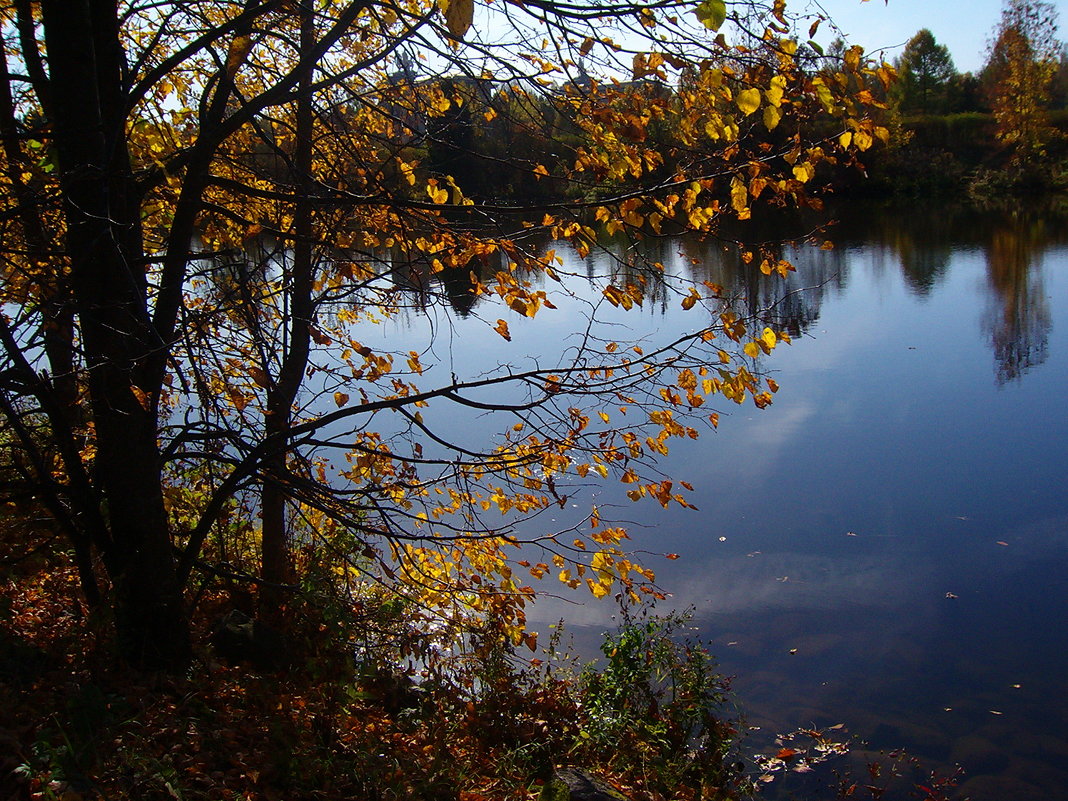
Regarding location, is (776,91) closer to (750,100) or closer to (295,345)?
(750,100)

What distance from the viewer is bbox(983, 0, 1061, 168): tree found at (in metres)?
41.8

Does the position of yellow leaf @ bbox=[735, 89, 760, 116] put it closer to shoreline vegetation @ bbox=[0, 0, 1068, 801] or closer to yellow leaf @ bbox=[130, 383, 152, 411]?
shoreline vegetation @ bbox=[0, 0, 1068, 801]

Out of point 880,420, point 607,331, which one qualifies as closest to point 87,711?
point 607,331

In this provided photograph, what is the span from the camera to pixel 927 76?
55.7 metres

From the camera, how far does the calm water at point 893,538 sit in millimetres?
6488

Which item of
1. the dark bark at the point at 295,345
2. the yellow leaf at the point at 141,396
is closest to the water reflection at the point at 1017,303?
the dark bark at the point at 295,345

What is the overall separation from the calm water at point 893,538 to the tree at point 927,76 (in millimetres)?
40849

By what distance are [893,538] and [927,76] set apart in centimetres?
5508

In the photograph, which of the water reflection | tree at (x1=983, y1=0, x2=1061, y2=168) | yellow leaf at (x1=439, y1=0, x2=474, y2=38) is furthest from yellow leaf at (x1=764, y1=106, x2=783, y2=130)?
tree at (x1=983, y1=0, x2=1061, y2=168)

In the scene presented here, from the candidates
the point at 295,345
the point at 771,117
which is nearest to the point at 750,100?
the point at 771,117

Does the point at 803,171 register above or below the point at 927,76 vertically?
below

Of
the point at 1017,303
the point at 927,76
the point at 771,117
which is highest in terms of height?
the point at 927,76

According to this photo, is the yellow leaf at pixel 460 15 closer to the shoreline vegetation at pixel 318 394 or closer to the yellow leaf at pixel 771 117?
the shoreline vegetation at pixel 318 394

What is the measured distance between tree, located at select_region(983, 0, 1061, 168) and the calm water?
28.2 meters
